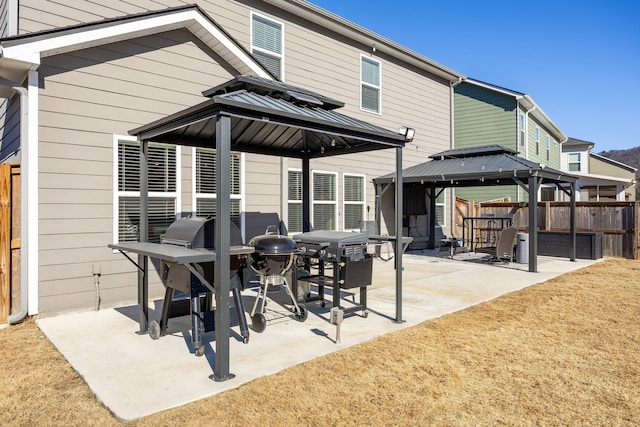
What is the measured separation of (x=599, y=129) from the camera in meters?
37.2

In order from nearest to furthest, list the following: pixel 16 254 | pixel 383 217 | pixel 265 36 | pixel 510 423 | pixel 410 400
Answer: pixel 510 423 → pixel 410 400 → pixel 16 254 → pixel 265 36 → pixel 383 217

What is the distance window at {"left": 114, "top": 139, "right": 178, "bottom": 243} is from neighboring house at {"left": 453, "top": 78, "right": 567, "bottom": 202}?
11.8m

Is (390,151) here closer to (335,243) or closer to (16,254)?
(335,243)

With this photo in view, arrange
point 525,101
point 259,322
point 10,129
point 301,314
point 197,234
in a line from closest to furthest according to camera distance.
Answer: point 197,234, point 259,322, point 301,314, point 10,129, point 525,101

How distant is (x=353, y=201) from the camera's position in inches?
403

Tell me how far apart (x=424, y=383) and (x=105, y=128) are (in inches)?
201

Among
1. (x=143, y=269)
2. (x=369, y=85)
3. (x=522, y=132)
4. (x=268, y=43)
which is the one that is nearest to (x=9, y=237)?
(x=143, y=269)

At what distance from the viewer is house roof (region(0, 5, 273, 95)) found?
4.78 meters

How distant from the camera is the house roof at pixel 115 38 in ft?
15.7

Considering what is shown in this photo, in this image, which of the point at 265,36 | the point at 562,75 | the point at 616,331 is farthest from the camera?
the point at 562,75

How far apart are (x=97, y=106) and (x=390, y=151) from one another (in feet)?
25.1

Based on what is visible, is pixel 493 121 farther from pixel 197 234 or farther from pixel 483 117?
pixel 197 234

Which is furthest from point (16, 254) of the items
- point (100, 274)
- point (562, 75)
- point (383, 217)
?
point (562, 75)

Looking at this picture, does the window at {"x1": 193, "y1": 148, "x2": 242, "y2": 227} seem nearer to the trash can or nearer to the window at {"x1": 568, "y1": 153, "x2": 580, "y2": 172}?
the trash can
